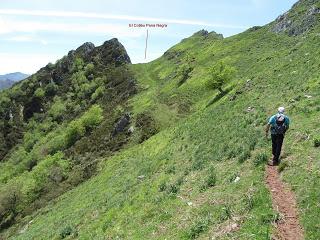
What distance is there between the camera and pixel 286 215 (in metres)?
16.3

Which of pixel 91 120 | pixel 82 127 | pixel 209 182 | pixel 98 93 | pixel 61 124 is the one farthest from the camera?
pixel 61 124

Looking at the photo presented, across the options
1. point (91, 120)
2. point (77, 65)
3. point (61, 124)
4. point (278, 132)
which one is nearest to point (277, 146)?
point (278, 132)

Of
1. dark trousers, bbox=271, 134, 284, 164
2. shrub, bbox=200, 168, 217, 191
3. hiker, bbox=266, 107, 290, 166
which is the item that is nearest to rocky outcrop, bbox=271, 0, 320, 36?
Result: shrub, bbox=200, 168, 217, 191

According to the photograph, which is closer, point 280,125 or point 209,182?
point 280,125

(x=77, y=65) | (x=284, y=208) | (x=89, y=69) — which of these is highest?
(x=77, y=65)

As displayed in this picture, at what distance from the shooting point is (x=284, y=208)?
16.8 m

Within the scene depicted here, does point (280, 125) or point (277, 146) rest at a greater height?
point (280, 125)

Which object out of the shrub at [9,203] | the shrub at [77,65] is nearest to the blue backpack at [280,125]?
the shrub at [9,203]

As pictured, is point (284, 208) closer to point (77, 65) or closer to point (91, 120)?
point (91, 120)

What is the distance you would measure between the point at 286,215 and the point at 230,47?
320 ft

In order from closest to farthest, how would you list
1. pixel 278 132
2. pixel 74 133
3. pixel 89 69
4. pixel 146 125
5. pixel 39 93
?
pixel 278 132
pixel 146 125
pixel 74 133
pixel 89 69
pixel 39 93

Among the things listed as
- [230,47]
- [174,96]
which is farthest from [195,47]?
[174,96]

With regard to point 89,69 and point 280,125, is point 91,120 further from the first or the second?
point 280,125

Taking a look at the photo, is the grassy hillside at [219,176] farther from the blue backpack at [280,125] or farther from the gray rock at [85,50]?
the gray rock at [85,50]
